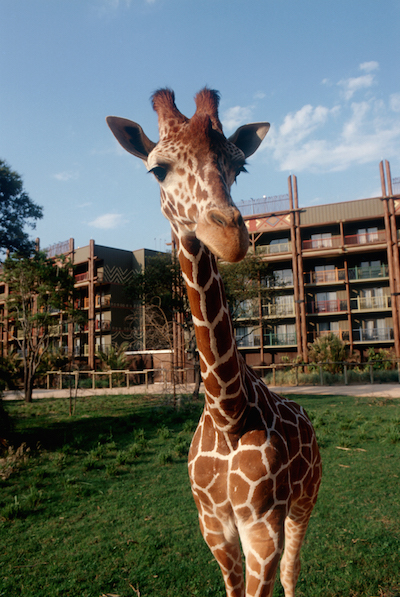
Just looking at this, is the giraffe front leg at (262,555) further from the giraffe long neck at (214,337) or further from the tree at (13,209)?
the tree at (13,209)

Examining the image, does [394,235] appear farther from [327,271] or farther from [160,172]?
[160,172]

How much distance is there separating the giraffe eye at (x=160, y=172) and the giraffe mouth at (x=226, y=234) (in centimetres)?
54

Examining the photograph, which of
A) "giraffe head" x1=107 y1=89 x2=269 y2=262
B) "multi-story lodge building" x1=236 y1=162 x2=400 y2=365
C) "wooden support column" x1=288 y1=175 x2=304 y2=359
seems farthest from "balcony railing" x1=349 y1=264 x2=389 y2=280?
"giraffe head" x1=107 y1=89 x2=269 y2=262

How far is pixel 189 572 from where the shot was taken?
4.12 metres

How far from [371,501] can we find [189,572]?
3101mm

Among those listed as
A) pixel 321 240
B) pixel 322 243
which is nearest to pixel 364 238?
pixel 322 243

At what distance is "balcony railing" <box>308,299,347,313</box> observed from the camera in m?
29.4

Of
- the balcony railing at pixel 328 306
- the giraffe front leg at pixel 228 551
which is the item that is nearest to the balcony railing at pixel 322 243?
the balcony railing at pixel 328 306

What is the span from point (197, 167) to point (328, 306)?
29638 millimetres

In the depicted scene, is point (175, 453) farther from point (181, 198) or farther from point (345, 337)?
point (345, 337)

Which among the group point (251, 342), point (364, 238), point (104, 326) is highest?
point (364, 238)

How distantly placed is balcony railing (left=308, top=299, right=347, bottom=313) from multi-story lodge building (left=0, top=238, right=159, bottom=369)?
1407 cm

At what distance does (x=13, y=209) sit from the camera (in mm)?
10789

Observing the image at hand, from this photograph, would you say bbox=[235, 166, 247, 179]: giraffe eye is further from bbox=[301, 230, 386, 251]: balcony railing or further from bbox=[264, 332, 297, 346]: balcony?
bbox=[264, 332, 297, 346]: balcony
